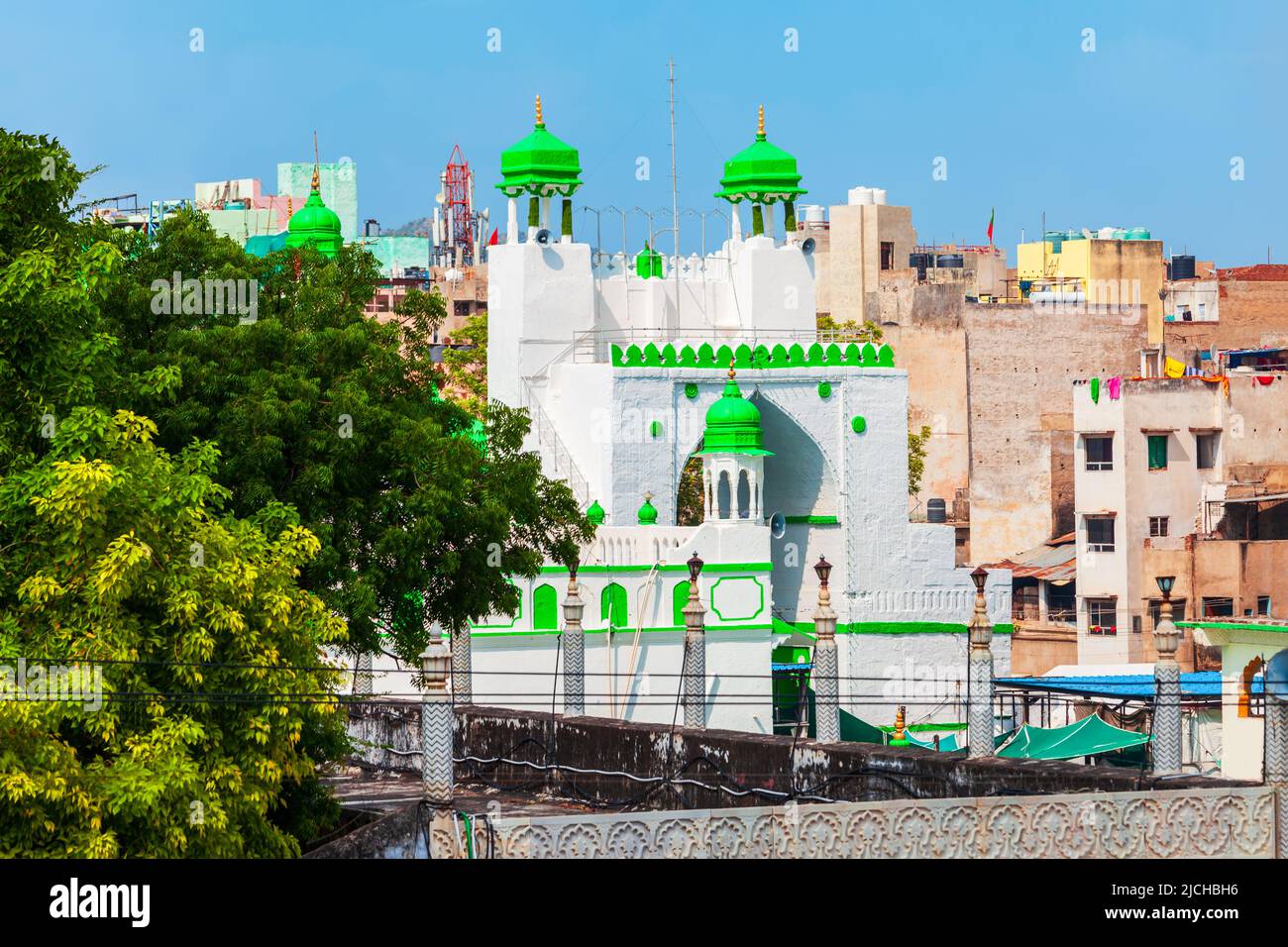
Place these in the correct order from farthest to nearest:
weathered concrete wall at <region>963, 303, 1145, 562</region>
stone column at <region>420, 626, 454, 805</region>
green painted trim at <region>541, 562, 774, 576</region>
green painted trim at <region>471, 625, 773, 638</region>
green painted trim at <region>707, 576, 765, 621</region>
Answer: weathered concrete wall at <region>963, 303, 1145, 562</region> → green painted trim at <region>707, 576, 765, 621</region> → green painted trim at <region>541, 562, 774, 576</region> → green painted trim at <region>471, 625, 773, 638</region> → stone column at <region>420, 626, 454, 805</region>

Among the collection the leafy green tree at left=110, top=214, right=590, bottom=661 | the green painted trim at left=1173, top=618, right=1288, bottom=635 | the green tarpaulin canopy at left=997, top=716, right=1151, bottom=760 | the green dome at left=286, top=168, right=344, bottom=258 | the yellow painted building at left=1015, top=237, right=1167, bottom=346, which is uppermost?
the yellow painted building at left=1015, top=237, right=1167, bottom=346

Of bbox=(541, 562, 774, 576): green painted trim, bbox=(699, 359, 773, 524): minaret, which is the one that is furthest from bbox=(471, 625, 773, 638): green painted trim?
bbox=(699, 359, 773, 524): minaret

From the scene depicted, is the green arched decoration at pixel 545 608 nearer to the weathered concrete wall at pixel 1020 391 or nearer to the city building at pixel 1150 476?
the city building at pixel 1150 476

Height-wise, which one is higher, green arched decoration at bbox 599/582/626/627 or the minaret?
the minaret

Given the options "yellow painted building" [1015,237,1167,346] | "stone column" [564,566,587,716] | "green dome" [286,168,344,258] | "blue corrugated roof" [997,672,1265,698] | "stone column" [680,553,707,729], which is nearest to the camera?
"stone column" [564,566,587,716]

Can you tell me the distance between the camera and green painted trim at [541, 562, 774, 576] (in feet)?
161

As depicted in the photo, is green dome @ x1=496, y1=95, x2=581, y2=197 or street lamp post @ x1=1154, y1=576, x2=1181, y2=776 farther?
green dome @ x1=496, y1=95, x2=581, y2=197

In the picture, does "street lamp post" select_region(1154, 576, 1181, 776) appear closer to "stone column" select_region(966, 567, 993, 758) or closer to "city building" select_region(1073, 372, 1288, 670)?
"stone column" select_region(966, 567, 993, 758)

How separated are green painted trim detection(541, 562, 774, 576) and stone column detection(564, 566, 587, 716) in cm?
656

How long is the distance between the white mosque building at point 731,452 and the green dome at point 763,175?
1.7 inches

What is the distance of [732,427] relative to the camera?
52.2 metres

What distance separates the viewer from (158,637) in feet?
84.8

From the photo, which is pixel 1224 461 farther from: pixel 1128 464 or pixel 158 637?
pixel 158 637

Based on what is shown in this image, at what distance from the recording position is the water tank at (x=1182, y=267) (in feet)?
326
